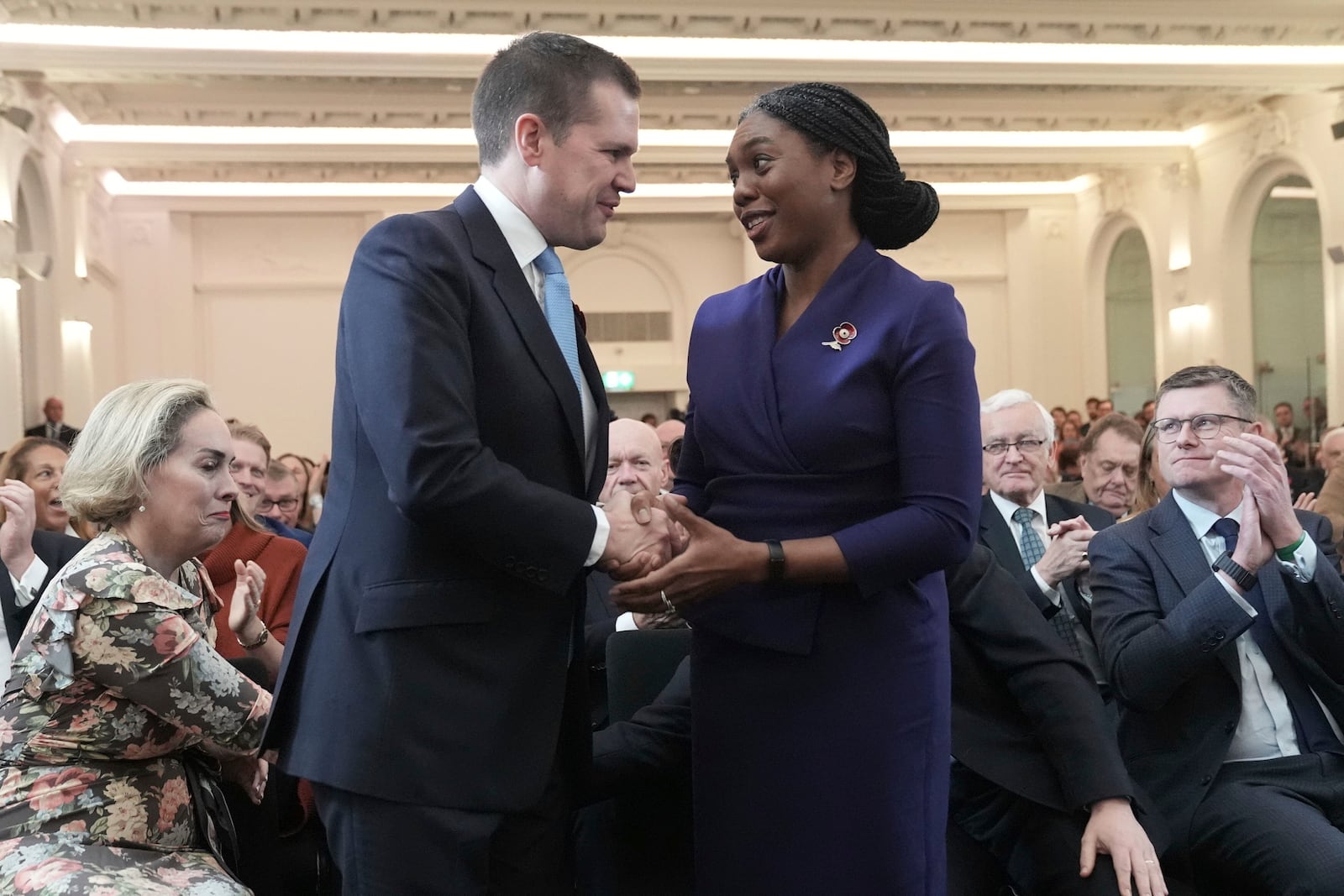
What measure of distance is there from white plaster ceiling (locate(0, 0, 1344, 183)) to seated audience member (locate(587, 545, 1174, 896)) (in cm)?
968

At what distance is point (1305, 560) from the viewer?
8.25 feet

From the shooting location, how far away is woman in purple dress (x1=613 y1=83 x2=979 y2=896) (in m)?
1.73

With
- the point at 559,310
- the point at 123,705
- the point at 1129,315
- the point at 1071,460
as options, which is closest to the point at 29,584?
the point at 123,705

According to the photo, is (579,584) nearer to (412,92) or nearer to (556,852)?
(556,852)

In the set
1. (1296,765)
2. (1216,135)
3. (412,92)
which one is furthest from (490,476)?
(1216,135)

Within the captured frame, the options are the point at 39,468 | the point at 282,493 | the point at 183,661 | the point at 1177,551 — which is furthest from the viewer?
the point at 282,493

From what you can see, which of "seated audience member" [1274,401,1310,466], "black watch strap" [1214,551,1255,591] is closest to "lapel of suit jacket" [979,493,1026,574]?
"black watch strap" [1214,551,1255,591]

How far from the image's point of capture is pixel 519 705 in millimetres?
1643

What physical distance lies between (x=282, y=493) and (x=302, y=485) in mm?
977

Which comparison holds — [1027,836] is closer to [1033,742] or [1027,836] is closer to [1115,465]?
[1033,742]

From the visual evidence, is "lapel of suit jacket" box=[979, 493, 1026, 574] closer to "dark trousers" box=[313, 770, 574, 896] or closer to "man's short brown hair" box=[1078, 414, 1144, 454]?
"man's short brown hair" box=[1078, 414, 1144, 454]

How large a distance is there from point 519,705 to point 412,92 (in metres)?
13.4

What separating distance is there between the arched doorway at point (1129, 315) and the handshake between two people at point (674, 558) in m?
17.4

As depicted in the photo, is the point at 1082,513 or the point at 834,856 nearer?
the point at 834,856
